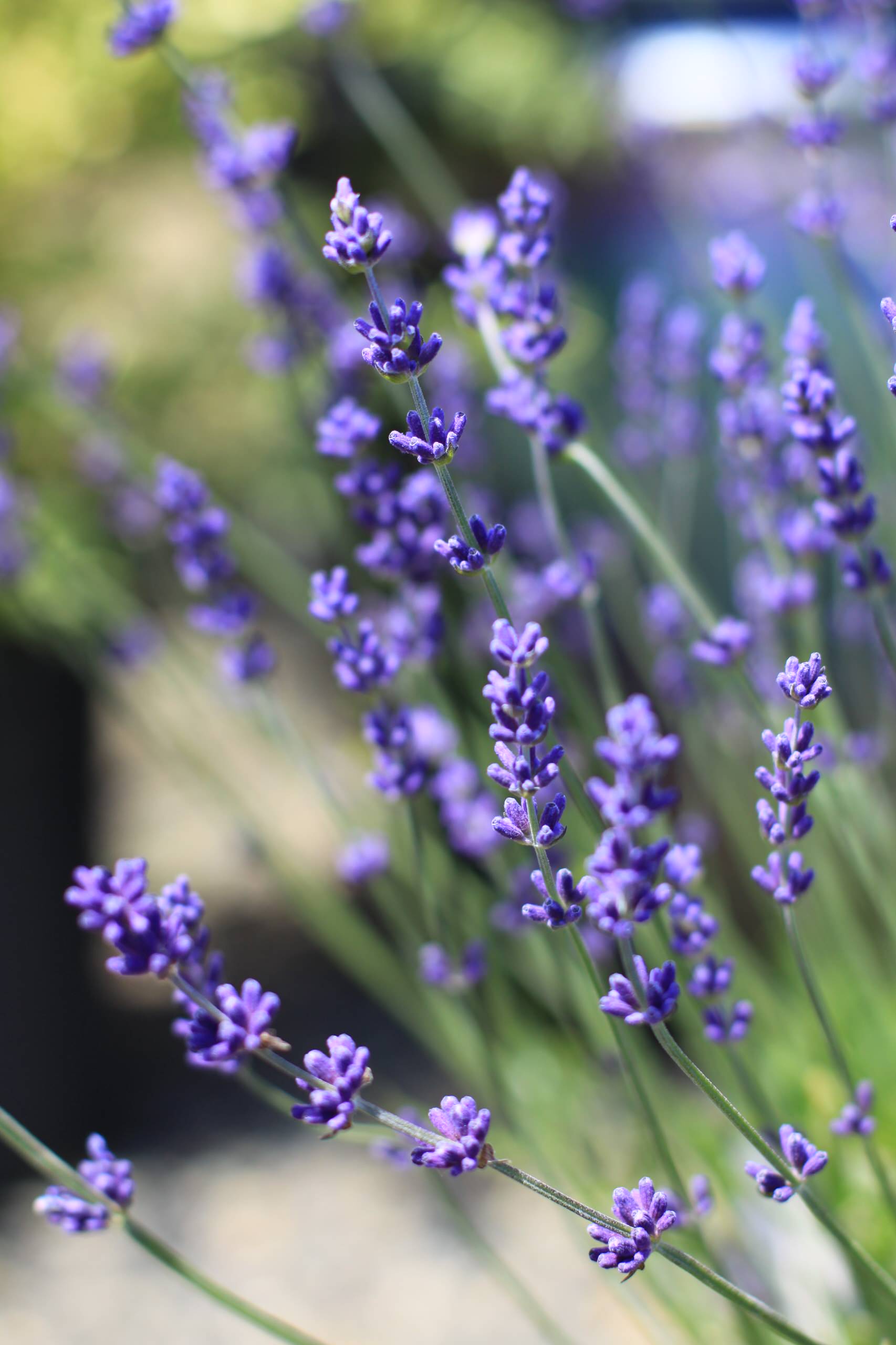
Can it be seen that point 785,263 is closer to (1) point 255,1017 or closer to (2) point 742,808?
(2) point 742,808

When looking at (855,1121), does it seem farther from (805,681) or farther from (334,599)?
(334,599)

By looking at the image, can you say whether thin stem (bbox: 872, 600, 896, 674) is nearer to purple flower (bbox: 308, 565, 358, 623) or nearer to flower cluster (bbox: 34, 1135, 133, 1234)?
purple flower (bbox: 308, 565, 358, 623)

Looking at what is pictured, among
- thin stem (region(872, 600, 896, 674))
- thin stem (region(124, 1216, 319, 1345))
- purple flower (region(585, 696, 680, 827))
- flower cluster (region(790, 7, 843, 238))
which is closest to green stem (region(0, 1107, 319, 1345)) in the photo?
thin stem (region(124, 1216, 319, 1345))

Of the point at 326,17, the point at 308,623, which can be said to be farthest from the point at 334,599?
the point at 308,623

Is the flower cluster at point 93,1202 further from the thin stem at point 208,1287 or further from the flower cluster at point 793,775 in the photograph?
the flower cluster at point 793,775

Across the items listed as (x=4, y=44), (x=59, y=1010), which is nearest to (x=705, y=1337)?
(x=59, y=1010)
